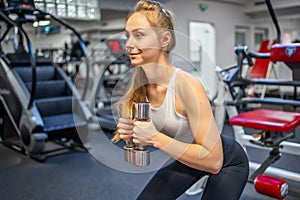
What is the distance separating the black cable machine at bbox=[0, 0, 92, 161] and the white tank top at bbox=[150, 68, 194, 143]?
225cm

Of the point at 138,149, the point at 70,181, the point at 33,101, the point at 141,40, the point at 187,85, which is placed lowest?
the point at 70,181

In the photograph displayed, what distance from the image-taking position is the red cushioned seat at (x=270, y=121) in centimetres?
234

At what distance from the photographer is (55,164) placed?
136 inches

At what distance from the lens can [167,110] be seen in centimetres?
117

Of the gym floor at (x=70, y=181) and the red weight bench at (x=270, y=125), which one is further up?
the red weight bench at (x=270, y=125)

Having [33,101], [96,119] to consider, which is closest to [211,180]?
[96,119]

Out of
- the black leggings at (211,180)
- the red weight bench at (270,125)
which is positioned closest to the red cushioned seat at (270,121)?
the red weight bench at (270,125)

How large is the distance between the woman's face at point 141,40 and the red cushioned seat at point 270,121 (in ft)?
5.25

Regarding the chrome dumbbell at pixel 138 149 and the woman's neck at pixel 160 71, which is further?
the woman's neck at pixel 160 71

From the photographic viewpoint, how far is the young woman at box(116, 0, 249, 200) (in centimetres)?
103

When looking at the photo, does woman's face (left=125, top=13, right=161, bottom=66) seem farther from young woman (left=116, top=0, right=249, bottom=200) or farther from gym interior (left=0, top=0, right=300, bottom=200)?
gym interior (left=0, top=0, right=300, bottom=200)

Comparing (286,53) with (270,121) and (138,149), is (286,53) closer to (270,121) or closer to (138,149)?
(270,121)

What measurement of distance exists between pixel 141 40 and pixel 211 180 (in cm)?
70

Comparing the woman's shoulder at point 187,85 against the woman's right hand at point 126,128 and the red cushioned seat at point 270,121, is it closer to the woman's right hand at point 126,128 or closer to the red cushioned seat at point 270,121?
the woman's right hand at point 126,128
